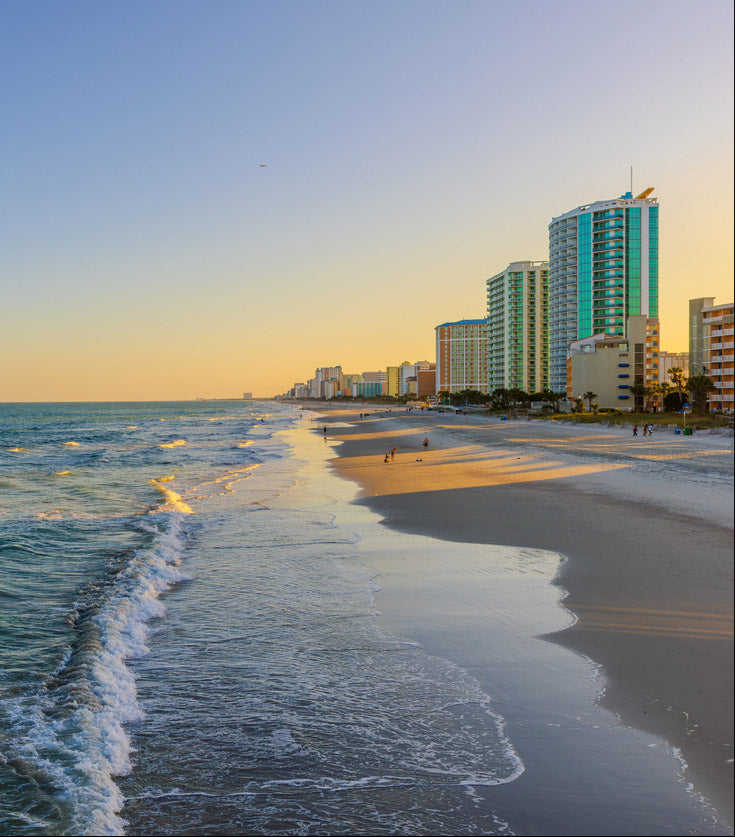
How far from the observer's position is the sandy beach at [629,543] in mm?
5215

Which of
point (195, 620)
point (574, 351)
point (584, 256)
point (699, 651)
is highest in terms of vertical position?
point (584, 256)

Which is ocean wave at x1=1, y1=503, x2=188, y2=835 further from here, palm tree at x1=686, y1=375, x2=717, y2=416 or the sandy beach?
palm tree at x1=686, y1=375, x2=717, y2=416

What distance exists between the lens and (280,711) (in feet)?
26.6

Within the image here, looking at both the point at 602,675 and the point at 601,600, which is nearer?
the point at 602,675

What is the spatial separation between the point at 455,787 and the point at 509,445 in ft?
167

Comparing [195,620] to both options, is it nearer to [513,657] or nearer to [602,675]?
[513,657]

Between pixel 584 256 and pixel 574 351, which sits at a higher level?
pixel 584 256

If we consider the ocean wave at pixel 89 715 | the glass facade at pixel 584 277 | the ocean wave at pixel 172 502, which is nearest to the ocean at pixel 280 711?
the ocean wave at pixel 89 715

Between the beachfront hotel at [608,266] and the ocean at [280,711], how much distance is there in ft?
485

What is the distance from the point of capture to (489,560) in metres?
15.5

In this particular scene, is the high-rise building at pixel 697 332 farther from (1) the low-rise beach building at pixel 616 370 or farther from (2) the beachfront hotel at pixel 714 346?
(1) the low-rise beach building at pixel 616 370

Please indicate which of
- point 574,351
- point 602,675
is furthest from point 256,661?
point 574,351

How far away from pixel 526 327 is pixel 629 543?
6821 inches

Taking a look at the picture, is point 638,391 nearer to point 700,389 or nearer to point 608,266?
point 700,389
